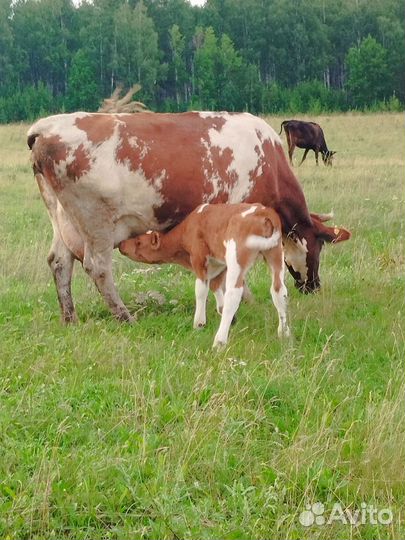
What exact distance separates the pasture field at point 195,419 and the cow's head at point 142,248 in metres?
0.52

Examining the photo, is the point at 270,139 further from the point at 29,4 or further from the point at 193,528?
the point at 29,4

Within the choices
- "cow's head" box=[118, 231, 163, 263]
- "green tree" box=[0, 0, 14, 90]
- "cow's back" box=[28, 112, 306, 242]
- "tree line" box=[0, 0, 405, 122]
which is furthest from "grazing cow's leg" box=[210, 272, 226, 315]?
"green tree" box=[0, 0, 14, 90]

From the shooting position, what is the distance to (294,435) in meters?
4.66

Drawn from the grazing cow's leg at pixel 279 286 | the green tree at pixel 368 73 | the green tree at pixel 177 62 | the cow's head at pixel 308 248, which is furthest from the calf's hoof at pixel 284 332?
the green tree at pixel 368 73

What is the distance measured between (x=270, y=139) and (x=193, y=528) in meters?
5.02

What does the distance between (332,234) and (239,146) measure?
1640 mm

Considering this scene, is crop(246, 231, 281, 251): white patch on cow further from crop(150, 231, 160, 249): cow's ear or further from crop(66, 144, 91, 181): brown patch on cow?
crop(66, 144, 91, 181): brown patch on cow

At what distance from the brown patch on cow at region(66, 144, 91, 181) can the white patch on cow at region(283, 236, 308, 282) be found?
2.58m

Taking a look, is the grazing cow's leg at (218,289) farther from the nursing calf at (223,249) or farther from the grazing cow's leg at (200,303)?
the grazing cow's leg at (200,303)

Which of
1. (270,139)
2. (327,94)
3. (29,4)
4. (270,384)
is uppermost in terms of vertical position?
(270,139)

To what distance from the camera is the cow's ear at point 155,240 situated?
25.0 ft

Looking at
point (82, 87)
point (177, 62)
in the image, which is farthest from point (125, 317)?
point (177, 62)

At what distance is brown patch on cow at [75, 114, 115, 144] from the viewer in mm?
7270

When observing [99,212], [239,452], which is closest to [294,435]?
[239,452]
